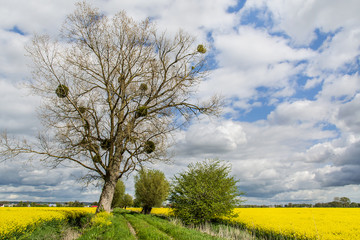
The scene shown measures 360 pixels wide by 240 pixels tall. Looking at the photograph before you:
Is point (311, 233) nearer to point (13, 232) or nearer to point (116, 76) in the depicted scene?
point (13, 232)

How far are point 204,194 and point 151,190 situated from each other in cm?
1767

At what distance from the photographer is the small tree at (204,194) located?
762 inches

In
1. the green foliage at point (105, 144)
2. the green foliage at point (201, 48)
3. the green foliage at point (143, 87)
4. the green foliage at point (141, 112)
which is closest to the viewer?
the green foliage at point (141, 112)

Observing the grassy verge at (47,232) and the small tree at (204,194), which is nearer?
the grassy verge at (47,232)

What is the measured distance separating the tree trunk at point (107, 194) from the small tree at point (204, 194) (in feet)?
24.6

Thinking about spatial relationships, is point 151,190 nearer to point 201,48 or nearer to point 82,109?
point 82,109

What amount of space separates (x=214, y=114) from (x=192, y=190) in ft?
26.2

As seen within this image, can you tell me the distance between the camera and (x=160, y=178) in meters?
37.9

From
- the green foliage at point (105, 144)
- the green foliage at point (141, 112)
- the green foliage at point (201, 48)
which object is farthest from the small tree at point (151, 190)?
the green foliage at point (201, 48)

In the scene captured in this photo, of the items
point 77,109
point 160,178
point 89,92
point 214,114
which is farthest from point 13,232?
point 160,178

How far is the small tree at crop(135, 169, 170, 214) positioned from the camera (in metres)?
35.6

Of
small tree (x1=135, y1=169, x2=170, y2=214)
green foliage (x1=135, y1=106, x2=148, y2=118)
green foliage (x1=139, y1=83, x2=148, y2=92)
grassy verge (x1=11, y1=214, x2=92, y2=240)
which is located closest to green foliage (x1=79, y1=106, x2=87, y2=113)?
green foliage (x1=135, y1=106, x2=148, y2=118)

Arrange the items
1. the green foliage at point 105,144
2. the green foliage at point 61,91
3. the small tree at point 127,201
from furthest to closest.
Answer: the small tree at point 127,201 → the green foliage at point 105,144 → the green foliage at point 61,91

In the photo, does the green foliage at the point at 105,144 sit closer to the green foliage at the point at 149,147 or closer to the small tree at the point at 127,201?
the green foliage at the point at 149,147
